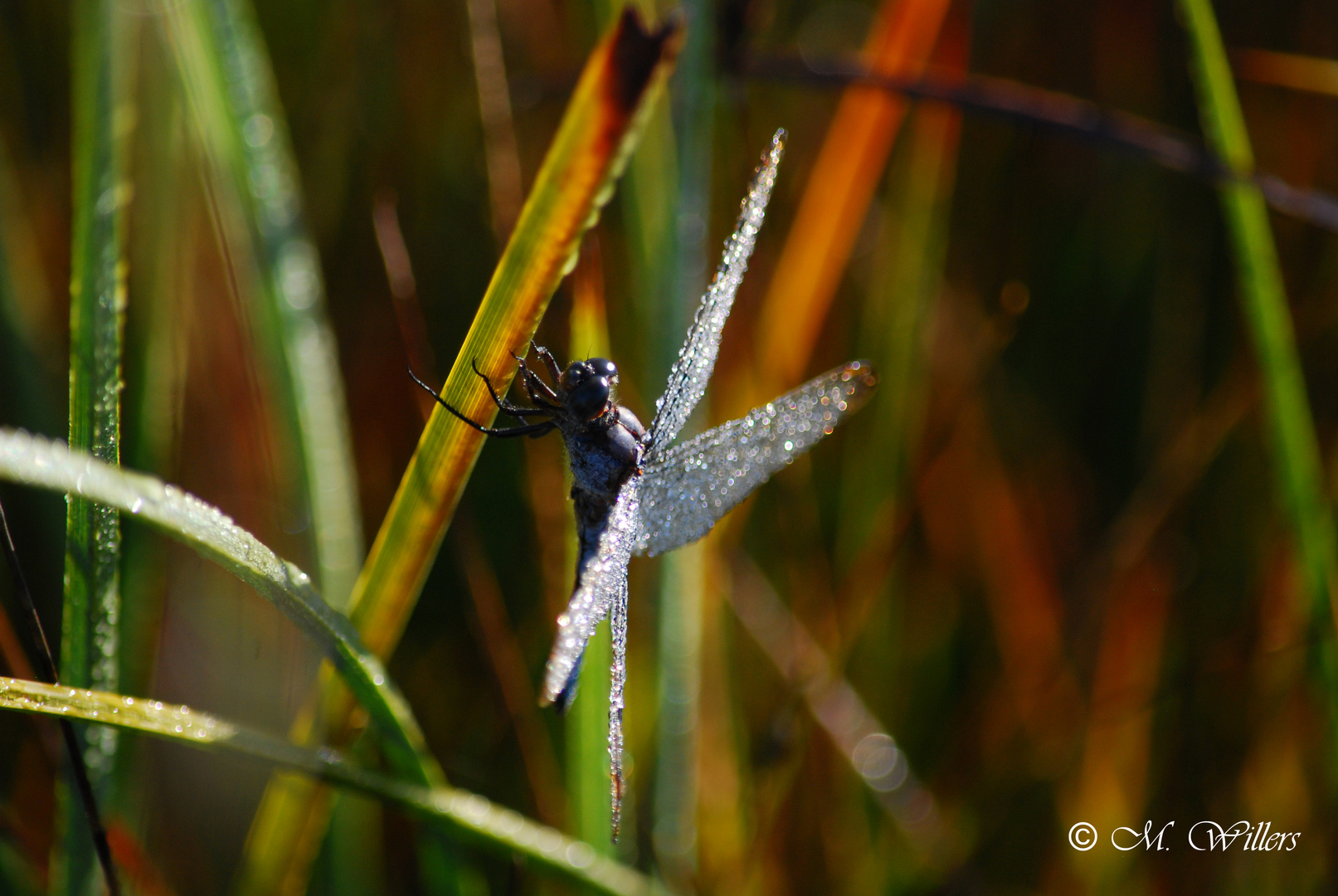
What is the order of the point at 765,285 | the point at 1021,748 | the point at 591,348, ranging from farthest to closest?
the point at 765,285
the point at 1021,748
the point at 591,348

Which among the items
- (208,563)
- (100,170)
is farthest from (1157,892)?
(100,170)

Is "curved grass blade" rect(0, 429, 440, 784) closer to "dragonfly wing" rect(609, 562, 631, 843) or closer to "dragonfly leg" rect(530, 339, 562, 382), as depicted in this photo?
"dragonfly wing" rect(609, 562, 631, 843)

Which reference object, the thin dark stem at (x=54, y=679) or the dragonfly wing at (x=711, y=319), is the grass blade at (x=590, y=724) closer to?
the dragonfly wing at (x=711, y=319)

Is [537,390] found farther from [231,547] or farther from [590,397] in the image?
[231,547]

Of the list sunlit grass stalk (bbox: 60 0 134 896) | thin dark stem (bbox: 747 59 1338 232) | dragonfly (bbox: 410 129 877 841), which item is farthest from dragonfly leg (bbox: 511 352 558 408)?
thin dark stem (bbox: 747 59 1338 232)

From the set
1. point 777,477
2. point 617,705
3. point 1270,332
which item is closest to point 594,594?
point 617,705

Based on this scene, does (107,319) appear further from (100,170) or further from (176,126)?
(176,126)
